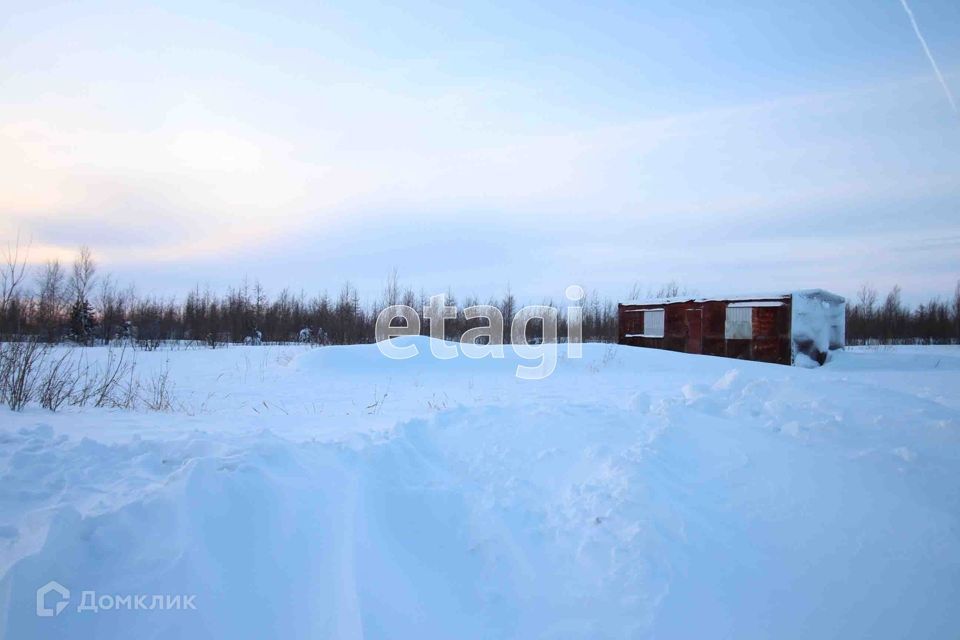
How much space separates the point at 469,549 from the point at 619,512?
1000 millimetres

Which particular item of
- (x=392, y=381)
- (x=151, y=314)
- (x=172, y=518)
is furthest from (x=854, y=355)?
(x=151, y=314)

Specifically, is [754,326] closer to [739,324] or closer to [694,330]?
[739,324]

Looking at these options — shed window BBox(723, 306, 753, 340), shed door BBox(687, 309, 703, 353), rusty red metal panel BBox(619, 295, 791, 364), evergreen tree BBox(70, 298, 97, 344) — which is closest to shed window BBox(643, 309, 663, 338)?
rusty red metal panel BBox(619, 295, 791, 364)

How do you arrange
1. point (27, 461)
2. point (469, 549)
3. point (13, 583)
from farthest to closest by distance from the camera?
point (27, 461)
point (469, 549)
point (13, 583)

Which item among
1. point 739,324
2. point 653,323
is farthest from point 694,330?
point 653,323

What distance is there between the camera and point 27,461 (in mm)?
2992

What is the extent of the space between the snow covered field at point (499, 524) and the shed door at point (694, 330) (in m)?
11.0

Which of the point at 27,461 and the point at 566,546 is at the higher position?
the point at 27,461

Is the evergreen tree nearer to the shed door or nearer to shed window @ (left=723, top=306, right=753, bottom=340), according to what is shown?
the shed door

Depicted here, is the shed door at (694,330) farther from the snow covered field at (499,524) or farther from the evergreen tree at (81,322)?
the evergreen tree at (81,322)

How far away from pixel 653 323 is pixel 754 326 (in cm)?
377

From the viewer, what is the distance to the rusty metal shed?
43.6 ft

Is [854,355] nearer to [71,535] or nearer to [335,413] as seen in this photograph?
[335,413]

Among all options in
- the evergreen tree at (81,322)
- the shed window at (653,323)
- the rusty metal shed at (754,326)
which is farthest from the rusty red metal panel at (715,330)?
the evergreen tree at (81,322)
